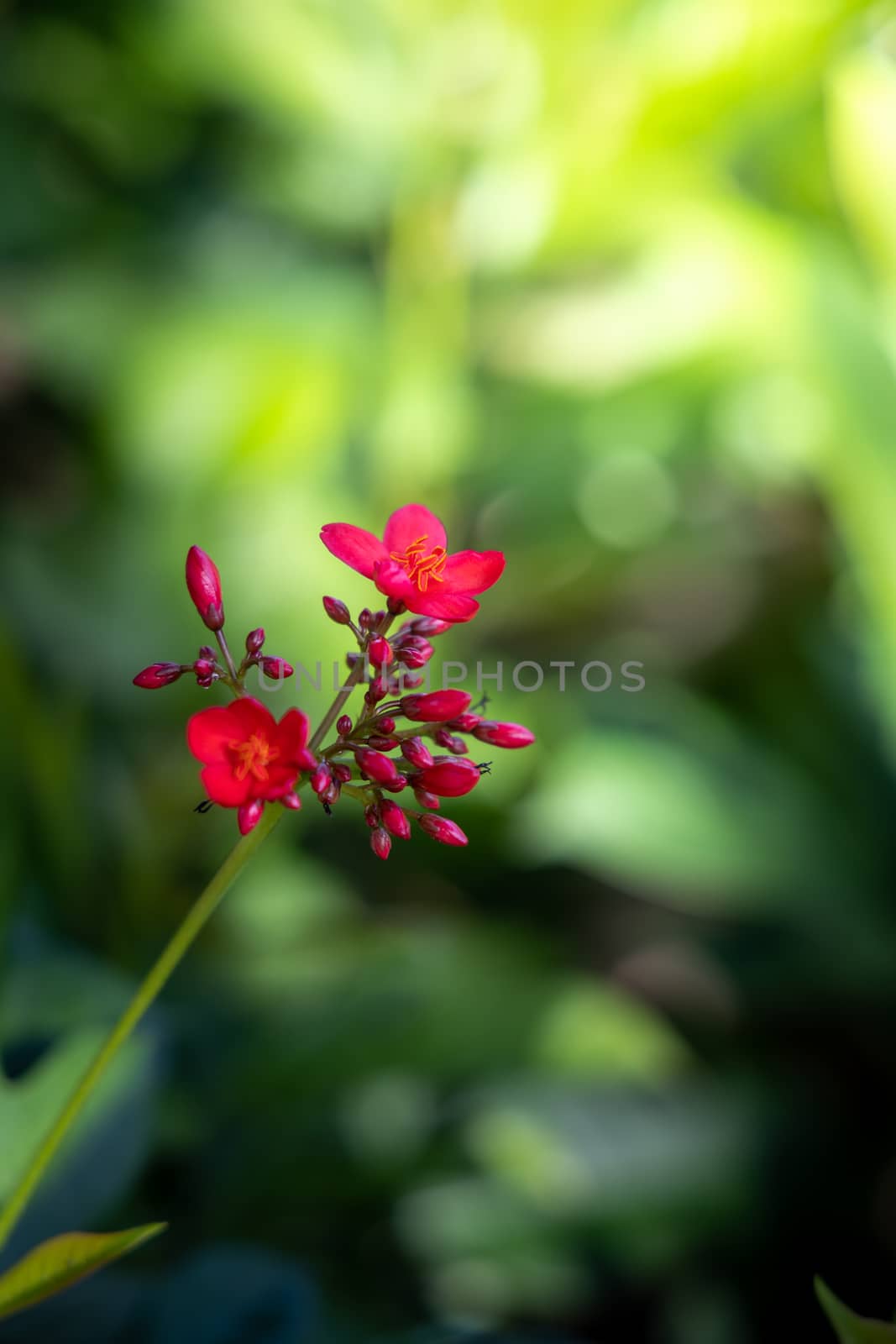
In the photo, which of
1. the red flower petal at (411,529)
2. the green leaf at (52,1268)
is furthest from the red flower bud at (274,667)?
the green leaf at (52,1268)

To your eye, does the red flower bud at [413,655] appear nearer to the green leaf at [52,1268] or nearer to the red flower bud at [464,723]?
the red flower bud at [464,723]

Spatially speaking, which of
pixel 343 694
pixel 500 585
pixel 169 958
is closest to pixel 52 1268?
pixel 169 958

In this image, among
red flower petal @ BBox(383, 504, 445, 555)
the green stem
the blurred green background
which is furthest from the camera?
the blurred green background

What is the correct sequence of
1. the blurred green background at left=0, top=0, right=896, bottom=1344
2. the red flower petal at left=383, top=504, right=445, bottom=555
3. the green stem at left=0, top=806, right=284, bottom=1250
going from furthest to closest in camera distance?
the blurred green background at left=0, top=0, right=896, bottom=1344
the red flower petal at left=383, top=504, right=445, bottom=555
the green stem at left=0, top=806, right=284, bottom=1250

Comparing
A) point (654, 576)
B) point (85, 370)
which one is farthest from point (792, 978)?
point (85, 370)

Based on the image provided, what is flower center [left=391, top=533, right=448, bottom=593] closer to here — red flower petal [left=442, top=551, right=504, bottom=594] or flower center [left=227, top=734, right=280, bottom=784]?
red flower petal [left=442, top=551, right=504, bottom=594]

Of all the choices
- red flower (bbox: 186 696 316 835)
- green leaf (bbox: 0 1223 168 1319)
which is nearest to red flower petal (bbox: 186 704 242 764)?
red flower (bbox: 186 696 316 835)
